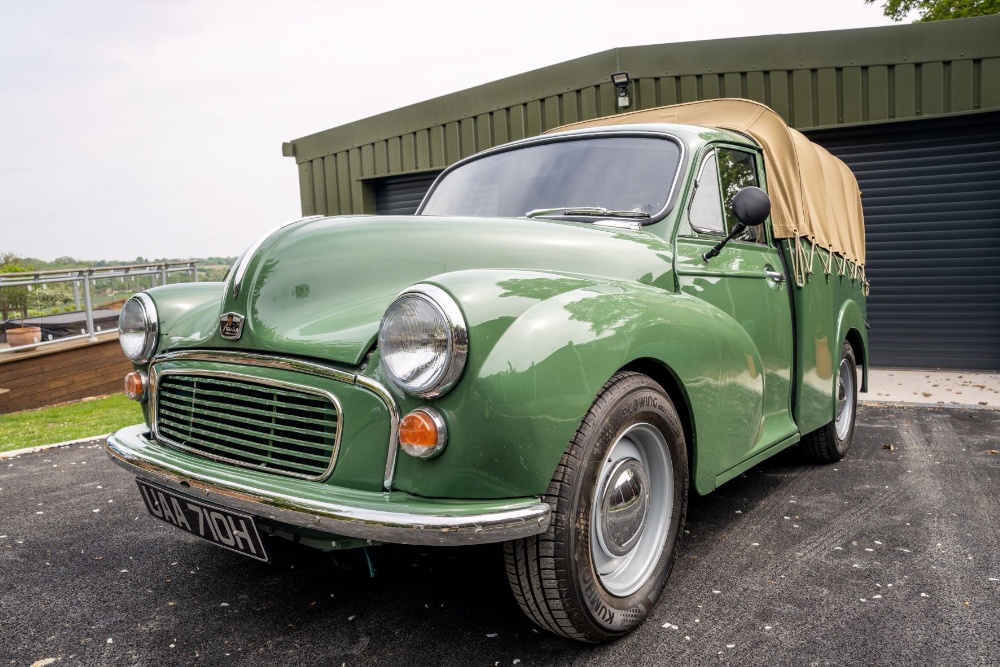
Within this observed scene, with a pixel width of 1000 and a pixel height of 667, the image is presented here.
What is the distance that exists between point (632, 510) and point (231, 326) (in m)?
1.44

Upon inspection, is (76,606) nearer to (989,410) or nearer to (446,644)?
(446,644)

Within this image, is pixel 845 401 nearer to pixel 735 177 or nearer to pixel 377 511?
pixel 735 177

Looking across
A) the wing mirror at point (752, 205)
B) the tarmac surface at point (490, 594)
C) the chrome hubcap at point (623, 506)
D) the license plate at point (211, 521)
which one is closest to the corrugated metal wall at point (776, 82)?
the tarmac surface at point (490, 594)

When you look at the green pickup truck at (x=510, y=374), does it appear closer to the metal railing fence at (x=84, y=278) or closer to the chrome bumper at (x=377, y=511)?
the chrome bumper at (x=377, y=511)

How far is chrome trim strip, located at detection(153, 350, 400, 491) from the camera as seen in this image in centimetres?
196

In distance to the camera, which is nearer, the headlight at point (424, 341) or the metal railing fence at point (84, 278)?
the headlight at point (424, 341)

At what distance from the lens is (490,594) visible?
2629 millimetres

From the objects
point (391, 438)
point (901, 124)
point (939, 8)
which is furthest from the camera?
point (939, 8)

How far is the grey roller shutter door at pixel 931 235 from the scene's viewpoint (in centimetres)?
806

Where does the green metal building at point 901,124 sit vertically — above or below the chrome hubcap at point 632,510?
above

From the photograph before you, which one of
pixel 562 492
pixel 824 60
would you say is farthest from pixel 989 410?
pixel 562 492

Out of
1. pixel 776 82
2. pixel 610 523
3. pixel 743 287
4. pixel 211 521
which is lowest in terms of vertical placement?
pixel 610 523

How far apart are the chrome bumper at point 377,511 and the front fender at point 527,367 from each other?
0.06 meters

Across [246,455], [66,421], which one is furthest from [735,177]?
[66,421]
